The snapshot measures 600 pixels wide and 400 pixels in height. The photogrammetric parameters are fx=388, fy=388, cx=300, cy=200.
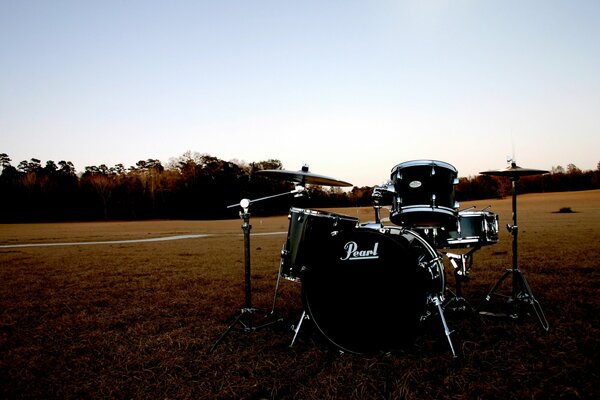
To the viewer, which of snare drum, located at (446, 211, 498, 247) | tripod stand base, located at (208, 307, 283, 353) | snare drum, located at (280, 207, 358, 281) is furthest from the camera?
snare drum, located at (446, 211, 498, 247)

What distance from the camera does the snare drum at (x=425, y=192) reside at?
4723 mm

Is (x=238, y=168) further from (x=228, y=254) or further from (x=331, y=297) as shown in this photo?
(x=331, y=297)

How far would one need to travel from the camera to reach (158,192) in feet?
226

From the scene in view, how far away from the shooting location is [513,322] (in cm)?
532

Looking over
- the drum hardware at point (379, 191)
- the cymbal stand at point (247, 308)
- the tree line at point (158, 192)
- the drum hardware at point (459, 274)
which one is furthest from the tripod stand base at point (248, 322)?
the tree line at point (158, 192)

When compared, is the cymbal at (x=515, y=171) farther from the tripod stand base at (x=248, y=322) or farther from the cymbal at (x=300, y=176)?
the tripod stand base at (x=248, y=322)

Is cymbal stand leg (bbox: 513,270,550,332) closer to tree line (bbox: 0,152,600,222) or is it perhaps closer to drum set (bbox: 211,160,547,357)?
drum set (bbox: 211,160,547,357)

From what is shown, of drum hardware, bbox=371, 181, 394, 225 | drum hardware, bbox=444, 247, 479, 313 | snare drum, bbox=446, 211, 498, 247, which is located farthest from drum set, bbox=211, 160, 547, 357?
drum hardware, bbox=444, 247, 479, 313

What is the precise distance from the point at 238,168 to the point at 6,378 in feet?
241

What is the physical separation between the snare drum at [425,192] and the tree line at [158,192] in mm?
50713

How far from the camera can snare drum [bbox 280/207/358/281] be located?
174 inches

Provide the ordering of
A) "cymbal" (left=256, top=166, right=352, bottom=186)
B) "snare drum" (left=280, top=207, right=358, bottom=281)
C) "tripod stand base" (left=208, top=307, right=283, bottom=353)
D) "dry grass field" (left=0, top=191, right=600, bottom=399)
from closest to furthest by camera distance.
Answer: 1. "dry grass field" (left=0, top=191, right=600, bottom=399)
2. "snare drum" (left=280, top=207, right=358, bottom=281)
3. "cymbal" (left=256, top=166, right=352, bottom=186)
4. "tripod stand base" (left=208, top=307, right=283, bottom=353)

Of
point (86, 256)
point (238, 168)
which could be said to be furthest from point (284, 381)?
point (238, 168)

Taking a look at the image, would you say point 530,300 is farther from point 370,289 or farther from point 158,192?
point 158,192
